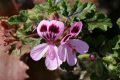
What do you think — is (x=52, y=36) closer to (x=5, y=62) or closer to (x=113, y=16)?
(x=5, y=62)

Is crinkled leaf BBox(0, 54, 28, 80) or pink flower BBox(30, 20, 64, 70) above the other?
pink flower BBox(30, 20, 64, 70)

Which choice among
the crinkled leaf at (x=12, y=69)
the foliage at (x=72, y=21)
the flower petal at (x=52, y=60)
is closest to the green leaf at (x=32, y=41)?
the foliage at (x=72, y=21)

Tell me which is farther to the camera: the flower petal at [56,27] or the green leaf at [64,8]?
the green leaf at [64,8]

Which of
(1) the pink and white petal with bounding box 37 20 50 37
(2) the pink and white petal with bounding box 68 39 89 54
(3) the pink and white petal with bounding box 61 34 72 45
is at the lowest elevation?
(2) the pink and white petal with bounding box 68 39 89 54

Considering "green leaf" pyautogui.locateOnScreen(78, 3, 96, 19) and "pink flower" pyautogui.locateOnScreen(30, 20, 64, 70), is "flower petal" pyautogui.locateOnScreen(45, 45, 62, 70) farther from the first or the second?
"green leaf" pyautogui.locateOnScreen(78, 3, 96, 19)

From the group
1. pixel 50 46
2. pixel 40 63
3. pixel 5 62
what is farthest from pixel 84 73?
pixel 50 46

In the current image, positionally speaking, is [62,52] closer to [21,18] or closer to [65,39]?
[65,39]

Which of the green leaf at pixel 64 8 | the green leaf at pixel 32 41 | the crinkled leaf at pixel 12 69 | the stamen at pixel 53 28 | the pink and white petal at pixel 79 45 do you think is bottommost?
the crinkled leaf at pixel 12 69

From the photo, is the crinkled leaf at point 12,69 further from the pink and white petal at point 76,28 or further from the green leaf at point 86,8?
the pink and white petal at point 76,28

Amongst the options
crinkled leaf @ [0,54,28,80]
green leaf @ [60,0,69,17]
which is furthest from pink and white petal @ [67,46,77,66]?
crinkled leaf @ [0,54,28,80]
